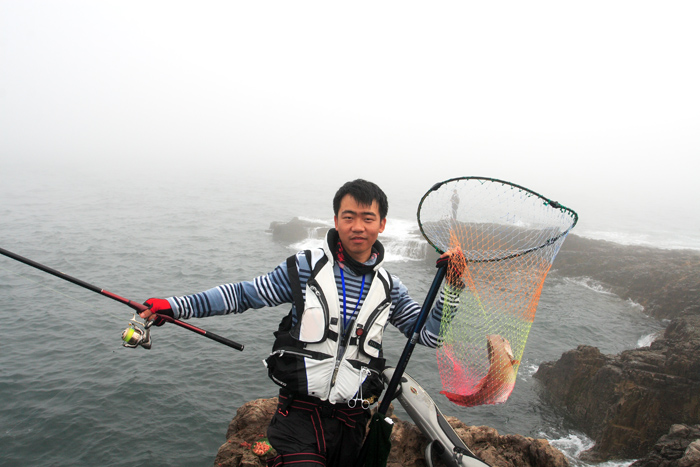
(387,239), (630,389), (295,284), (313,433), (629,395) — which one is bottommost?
(629,395)

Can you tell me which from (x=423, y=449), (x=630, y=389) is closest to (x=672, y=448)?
(x=630, y=389)

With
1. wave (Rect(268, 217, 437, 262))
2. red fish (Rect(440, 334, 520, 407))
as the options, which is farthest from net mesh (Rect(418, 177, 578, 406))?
wave (Rect(268, 217, 437, 262))

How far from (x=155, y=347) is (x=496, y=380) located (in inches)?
613

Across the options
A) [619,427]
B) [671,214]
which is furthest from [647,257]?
[671,214]

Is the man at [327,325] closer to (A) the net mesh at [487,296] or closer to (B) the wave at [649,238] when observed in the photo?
(A) the net mesh at [487,296]

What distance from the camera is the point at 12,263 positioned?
83.1 feet

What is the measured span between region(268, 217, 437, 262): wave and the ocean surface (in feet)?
0.69

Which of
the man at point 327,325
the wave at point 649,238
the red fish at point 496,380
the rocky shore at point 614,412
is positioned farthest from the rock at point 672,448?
the wave at point 649,238

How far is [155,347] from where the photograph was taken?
647 inches

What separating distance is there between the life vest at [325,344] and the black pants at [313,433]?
15cm

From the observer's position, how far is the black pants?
3.04 m

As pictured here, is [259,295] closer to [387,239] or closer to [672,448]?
[672,448]

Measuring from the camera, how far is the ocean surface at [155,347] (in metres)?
11.2

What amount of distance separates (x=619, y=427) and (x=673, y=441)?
320 cm
